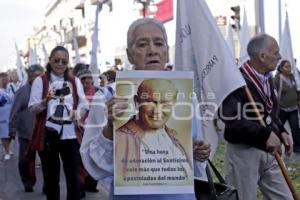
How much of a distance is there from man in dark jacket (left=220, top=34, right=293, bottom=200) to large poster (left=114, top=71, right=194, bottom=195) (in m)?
1.81

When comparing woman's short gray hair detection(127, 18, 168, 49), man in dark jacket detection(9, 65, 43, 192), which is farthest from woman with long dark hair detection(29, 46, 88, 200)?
woman's short gray hair detection(127, 18, 168, 49)

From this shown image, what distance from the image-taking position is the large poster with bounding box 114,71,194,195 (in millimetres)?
2527

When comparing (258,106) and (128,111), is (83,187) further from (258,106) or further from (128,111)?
(128,111)

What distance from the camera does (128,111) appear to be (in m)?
2.52

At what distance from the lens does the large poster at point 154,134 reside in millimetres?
2527

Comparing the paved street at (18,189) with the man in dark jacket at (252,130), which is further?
the paved street at (18,189)

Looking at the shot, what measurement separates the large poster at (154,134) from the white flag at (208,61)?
1180 millimetres

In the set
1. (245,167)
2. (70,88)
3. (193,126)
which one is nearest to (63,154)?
(70,88)

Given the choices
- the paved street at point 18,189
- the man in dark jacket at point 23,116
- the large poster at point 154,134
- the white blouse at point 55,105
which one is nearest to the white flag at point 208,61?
the large poster at point 154,134

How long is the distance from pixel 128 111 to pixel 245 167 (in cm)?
222

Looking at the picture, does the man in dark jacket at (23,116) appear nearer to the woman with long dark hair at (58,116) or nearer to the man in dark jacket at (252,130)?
the woman with long dark hair at (58,116)

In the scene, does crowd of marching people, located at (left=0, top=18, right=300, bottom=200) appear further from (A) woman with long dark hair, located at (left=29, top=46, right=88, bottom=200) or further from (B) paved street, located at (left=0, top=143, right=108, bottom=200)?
(B) paved street, located at (left=0, top=143, right=108, bottom=200)

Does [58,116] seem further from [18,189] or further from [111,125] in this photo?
[111,125]

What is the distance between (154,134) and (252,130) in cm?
185
